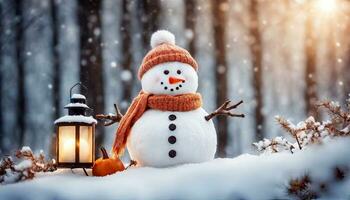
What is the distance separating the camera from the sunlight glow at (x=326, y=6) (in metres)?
5.73

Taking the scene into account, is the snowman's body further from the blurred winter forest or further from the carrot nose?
the blurred winter forest

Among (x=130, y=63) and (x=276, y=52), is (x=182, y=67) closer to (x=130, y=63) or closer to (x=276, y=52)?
(x=130, y=63)

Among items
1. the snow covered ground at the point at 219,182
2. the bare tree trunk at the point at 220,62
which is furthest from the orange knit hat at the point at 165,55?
the bare tree trunk at the point at 220,62

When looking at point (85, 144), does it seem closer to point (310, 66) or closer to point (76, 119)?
point (76, 119)

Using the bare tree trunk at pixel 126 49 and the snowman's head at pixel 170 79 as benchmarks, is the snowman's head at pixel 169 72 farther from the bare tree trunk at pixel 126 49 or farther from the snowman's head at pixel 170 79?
the bare tree trunk at pixel 126 49

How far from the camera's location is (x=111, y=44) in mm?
5273

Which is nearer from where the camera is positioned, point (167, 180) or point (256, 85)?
point (167, 180)

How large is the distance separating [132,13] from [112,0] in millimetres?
239

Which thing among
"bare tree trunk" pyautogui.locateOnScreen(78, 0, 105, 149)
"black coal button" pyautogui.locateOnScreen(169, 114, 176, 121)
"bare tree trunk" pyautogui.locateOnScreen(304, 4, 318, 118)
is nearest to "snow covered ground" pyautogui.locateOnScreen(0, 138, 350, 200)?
"black coal button" pyautogui.locateOnScreen(169, 114, 176, 121)

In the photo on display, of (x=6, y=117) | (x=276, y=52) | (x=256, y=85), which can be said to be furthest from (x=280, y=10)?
(x=6, y=117)

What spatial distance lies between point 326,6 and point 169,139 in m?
3.76

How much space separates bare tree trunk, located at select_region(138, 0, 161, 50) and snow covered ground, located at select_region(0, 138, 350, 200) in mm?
2964

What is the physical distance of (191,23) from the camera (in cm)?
539

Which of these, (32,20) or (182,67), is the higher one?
(32,20)
